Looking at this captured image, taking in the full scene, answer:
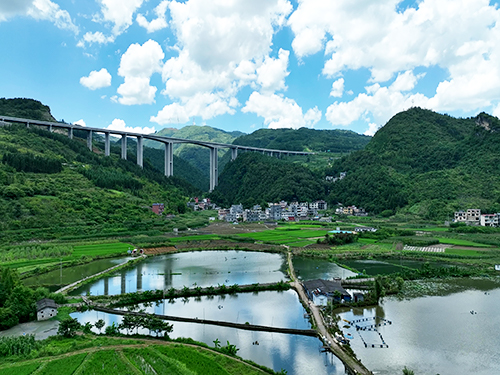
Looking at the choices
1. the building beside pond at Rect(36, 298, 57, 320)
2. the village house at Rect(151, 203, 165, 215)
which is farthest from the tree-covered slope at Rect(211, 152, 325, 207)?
the building beside pond at Rect(36, 298, 57, 320)

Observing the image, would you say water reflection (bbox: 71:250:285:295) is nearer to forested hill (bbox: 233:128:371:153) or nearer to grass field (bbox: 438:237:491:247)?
grass field (bbox: 438:237:491:247)

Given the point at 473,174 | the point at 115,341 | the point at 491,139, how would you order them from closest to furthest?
the point at 115,341
the point at 473,174
the point at 491,139

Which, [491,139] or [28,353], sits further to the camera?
[491,139]

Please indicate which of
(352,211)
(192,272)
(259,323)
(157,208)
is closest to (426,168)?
(352,211)

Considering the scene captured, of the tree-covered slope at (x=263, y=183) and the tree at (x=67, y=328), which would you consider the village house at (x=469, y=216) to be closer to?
the tree-covered slope at (x=263, y=183)

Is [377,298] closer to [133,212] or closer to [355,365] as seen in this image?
[355,365]

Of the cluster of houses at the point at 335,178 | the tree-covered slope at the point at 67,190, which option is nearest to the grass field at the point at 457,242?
the tree-covered slope at the point at 67,190

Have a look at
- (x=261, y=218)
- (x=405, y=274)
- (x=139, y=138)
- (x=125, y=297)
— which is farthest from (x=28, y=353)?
(x=139, y=138)

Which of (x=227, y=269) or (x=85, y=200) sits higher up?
(x=85, y=200)
